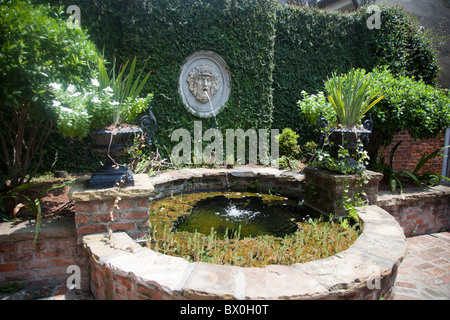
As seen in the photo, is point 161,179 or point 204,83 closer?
point 161,179

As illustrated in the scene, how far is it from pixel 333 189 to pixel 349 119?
0.79 m

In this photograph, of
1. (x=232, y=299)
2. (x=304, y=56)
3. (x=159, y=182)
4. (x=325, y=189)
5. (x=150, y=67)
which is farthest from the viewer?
(x=304, y=56)

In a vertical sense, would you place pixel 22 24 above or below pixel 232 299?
above

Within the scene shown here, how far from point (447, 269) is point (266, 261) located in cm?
208

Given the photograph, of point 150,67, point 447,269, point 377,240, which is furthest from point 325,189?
point 150,67

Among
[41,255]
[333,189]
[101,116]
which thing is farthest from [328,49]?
[41,255]

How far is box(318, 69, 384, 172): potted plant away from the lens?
2938 millimetres

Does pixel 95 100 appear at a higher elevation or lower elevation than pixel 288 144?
higher

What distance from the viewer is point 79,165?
464 cm

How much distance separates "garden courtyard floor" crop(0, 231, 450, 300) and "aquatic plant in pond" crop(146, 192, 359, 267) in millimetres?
598

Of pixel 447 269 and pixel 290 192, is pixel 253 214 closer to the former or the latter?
pixel 290 192

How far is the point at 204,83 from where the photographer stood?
17.8ft

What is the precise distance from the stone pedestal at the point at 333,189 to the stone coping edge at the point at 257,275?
0.98m

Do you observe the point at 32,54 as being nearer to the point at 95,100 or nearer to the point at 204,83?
the point at 95,100
